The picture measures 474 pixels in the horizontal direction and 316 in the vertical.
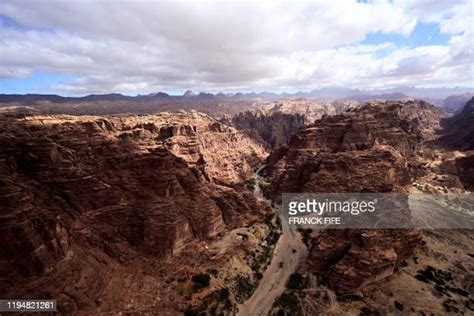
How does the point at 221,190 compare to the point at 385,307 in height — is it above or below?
above

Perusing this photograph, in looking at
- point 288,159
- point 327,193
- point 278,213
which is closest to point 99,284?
point 278,213

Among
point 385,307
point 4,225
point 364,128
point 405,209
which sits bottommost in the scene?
point 385,307

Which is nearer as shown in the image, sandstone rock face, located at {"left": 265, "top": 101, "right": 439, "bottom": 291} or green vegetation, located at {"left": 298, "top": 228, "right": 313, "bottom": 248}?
sandstone rock face, located at {"left": 265, "top": 101, "right": 439, "bottom": 291}

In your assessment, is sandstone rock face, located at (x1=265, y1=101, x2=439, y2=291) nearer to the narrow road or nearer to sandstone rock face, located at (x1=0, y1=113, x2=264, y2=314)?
the narrow road

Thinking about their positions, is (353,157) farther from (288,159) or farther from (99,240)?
(99,240)

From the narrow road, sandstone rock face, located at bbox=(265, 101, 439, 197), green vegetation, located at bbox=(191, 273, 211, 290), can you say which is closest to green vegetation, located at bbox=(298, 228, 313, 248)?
the narrow road

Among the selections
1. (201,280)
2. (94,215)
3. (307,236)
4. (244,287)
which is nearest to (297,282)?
(244,287)
